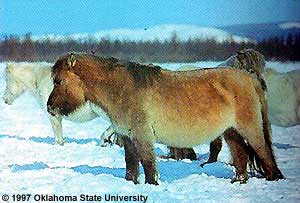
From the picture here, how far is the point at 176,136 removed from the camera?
8.49 ft

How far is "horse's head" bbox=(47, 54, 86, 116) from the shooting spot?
2590 mm

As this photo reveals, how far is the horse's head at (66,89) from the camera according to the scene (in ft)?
8.50

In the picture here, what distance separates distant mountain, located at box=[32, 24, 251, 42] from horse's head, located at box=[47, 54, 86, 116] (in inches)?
6.1

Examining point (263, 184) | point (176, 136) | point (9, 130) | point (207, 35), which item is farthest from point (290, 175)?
point (9, 130)

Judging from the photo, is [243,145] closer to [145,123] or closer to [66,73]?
[145,123]

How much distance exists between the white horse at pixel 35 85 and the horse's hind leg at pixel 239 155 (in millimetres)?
543

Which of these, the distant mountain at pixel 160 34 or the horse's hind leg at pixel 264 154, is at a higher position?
the distant mountain at pixel 160 34

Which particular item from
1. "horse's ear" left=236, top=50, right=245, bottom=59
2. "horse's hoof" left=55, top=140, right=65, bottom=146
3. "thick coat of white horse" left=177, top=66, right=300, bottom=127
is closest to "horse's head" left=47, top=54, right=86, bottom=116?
"horse's hoof" left=55, top=140, right=65, bottom=146

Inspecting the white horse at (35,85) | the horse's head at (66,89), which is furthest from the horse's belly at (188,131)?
the horse's head at (66,89)

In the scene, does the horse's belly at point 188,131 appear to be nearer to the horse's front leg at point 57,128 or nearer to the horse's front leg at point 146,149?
Answer: the horse's front leg at point 146,149

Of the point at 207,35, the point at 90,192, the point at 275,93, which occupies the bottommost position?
the point at 90,192

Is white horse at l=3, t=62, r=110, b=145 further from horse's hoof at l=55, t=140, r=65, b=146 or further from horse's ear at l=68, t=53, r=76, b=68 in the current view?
horse's ear at l=68, t=53, r=76, b=68

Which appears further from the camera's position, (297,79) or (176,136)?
(297,79)

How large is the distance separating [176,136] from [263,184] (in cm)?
44
